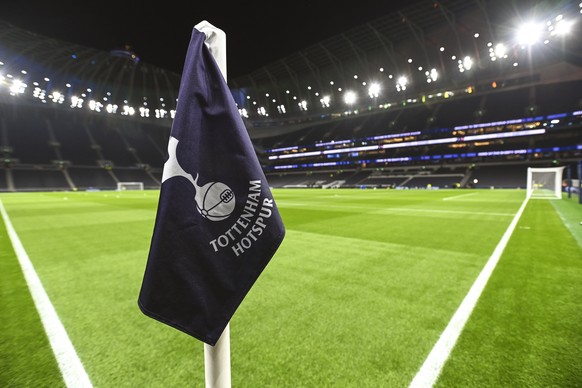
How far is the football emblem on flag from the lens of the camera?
1.08 metres

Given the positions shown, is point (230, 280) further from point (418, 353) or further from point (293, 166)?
point (293, 166)

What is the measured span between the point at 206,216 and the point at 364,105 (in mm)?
78929

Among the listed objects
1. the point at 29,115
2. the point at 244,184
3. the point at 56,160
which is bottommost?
the point at 244,184

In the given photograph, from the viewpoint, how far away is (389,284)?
3799mm

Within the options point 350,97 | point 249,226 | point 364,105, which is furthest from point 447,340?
point 364,105

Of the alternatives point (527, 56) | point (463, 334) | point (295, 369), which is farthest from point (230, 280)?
point (527, 56)

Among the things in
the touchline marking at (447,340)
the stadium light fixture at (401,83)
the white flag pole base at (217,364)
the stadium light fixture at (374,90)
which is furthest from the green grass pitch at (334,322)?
the stadium light fixture at (374,90)

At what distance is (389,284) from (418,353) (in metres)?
1.64

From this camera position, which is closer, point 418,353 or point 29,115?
point 418,353

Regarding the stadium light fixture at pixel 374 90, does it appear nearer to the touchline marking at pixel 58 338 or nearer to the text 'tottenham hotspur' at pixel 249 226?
the touchline marking at pixel 58 338

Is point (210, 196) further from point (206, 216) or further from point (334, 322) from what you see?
point (334, 322)

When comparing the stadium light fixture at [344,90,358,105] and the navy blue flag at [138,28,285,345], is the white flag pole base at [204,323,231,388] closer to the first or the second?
the navy blue flag at [138,28,285,345]

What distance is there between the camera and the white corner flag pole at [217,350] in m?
1.12

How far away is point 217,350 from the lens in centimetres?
113
